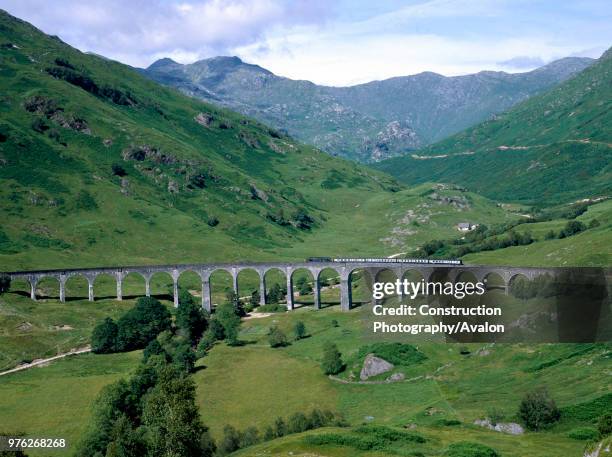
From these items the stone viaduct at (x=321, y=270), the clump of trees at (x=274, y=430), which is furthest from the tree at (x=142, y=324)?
the clump of trees at (x=274, y=430)

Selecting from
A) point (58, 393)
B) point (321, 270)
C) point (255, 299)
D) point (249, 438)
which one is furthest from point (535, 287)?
point (58, 393)

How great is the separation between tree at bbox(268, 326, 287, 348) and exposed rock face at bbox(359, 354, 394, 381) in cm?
2686

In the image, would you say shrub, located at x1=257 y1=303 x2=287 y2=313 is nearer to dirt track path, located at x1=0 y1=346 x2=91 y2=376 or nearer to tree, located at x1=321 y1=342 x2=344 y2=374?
dirt track path, located at x1=0 y1=346 x2=91 y2=376

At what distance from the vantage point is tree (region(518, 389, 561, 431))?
69.9 metres

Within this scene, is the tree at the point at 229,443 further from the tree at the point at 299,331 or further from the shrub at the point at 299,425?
the tree at the point at 299,331

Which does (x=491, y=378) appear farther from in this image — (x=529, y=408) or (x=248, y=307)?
(x=248, y=307)

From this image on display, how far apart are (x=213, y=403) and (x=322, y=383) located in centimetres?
1608

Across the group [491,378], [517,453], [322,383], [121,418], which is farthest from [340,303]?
[517,453]

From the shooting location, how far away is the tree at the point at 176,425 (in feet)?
212

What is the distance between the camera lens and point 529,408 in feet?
233

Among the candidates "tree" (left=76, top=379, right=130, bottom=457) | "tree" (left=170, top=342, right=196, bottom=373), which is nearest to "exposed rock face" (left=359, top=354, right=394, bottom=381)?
"tree" (left=170, top=342, right=196, bottom=373)

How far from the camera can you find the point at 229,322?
433 ft

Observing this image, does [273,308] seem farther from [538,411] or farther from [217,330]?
[538,411]

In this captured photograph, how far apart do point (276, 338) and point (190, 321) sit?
842 inches
